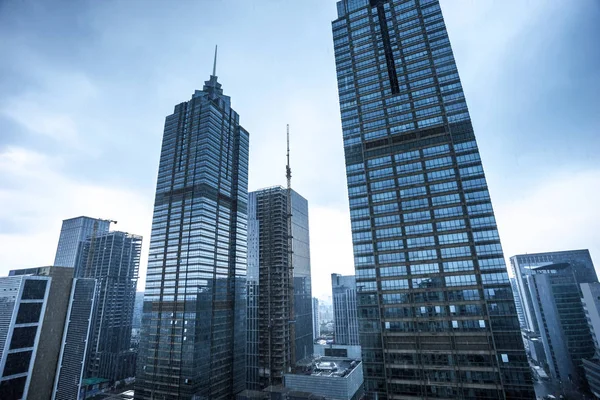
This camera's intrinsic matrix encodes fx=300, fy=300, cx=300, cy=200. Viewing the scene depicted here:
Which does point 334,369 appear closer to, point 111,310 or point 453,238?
point 453,238

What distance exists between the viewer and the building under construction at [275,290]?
134m

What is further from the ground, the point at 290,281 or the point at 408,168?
the point at 408,168

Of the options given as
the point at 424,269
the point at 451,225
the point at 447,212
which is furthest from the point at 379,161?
the point at 424,269

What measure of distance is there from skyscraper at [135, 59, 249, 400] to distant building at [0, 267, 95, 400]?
98.4 ft

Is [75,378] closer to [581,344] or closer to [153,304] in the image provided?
[153,304]

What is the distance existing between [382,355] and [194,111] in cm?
11487

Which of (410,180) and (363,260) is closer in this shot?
(363,260)

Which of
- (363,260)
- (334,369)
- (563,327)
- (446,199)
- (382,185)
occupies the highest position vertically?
(382,185)

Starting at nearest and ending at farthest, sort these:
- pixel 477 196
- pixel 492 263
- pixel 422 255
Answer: pixel 492 263
pixel 477 196
pixel 422 255

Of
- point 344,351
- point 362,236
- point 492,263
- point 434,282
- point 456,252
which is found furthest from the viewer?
point 344,351

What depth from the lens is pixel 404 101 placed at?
317ft

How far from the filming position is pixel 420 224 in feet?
279

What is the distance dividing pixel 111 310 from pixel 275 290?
110596 mm

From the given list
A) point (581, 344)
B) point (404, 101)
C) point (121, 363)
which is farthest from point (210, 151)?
point (581, 344)
